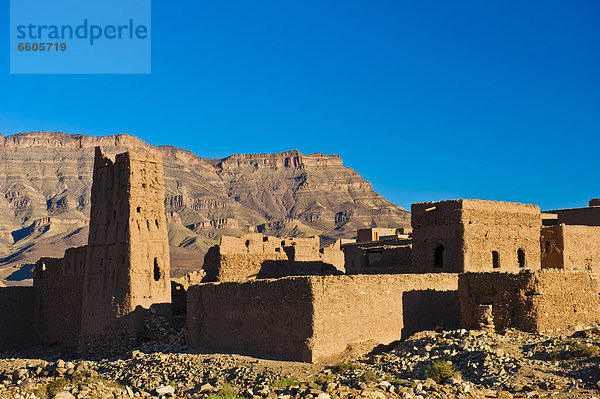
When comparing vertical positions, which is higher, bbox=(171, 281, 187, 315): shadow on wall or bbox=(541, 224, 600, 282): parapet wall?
bbox=(541, 224, 600, 282): parapet wall

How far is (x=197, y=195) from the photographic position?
15688 centimetres

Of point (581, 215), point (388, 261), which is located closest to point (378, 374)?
point (388, 261)

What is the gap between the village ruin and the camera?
675 inches

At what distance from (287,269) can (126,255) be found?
596cm

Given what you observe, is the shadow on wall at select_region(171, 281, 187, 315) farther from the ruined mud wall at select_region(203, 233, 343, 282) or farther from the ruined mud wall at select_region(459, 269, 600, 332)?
the ruined mud wall at select_region(459, 269, 600, 332)

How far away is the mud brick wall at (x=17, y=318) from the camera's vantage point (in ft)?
100

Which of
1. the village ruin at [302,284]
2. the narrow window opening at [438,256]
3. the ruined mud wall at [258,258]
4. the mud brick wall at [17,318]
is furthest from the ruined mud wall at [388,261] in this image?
the mud brick wall at [17,318]

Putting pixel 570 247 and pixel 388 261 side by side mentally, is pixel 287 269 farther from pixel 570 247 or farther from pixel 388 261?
pixel 570 247

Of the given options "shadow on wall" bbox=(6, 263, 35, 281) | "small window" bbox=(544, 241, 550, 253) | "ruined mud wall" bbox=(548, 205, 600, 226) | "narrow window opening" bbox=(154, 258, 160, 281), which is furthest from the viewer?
"shadow on wall" bbox=(6, 263, 35, 281)

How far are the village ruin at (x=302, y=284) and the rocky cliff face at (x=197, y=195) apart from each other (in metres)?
82.6

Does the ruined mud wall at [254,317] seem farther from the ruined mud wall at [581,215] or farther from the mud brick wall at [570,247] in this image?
the ruined mud wall at [581,215]

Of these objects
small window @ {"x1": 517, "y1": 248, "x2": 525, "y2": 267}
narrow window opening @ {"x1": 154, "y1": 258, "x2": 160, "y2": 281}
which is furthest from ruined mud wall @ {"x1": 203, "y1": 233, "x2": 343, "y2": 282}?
small window @ {"x1": 517, "y1": 248, "x2": 525, "y2": 267}

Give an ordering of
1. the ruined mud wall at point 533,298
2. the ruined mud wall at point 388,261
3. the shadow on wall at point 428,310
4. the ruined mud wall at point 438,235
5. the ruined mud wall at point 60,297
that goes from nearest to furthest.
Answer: the ruined mud wall at point 533,298 → the shadow on wall at point 428,310 → the ruined mud wall at point 438,235 → the ruined mud wall at point 388,261 → the ruined mud wall at point 60,297

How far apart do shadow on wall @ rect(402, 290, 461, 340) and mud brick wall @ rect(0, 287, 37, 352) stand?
61.2 feet
